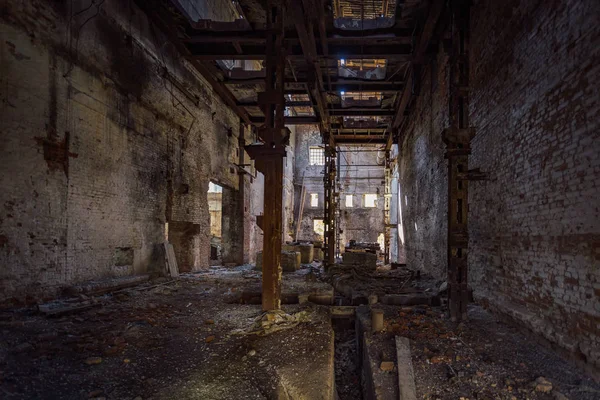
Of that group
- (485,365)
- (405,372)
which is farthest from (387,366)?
(485,365)

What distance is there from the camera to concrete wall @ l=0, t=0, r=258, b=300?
5754mm

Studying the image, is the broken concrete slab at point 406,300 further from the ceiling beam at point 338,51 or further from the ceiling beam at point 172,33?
the ceiling beam at point 172,33

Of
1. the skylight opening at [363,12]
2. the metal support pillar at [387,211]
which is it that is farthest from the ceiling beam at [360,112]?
the metal support pillar at [387,211]

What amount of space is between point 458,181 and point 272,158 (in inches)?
132

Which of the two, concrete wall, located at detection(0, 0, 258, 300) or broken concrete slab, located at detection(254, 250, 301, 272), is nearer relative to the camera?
concrete wall, located at detection(0, 0, 258, 300)

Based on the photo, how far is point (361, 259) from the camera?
1448 centimetres

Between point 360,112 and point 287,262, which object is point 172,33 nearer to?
point 360,112

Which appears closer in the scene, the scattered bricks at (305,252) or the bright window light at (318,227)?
the scattered bricks at (305,252)

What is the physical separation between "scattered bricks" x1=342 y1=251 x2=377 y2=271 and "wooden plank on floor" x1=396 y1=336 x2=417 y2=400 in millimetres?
9431

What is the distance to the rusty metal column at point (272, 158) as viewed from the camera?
20.8 ft

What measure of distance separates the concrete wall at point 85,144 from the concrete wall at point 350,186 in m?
17.3

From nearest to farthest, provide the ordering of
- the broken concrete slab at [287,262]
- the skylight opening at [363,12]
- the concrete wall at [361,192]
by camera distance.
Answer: the skylight opening at [363,12] → the broken concrete slab at [287,262] → the concrete wall at [361,192]

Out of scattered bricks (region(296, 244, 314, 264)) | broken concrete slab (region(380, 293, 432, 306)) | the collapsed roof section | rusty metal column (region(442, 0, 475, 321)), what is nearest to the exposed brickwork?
rusty metal column (region(442, 0, 475, 321))

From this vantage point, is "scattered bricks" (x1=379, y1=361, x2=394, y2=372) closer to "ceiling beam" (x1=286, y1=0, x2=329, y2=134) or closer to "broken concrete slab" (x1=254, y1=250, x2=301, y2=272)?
"ceiling beam" (x1=286, y1=0, x2=329, y2=134)
